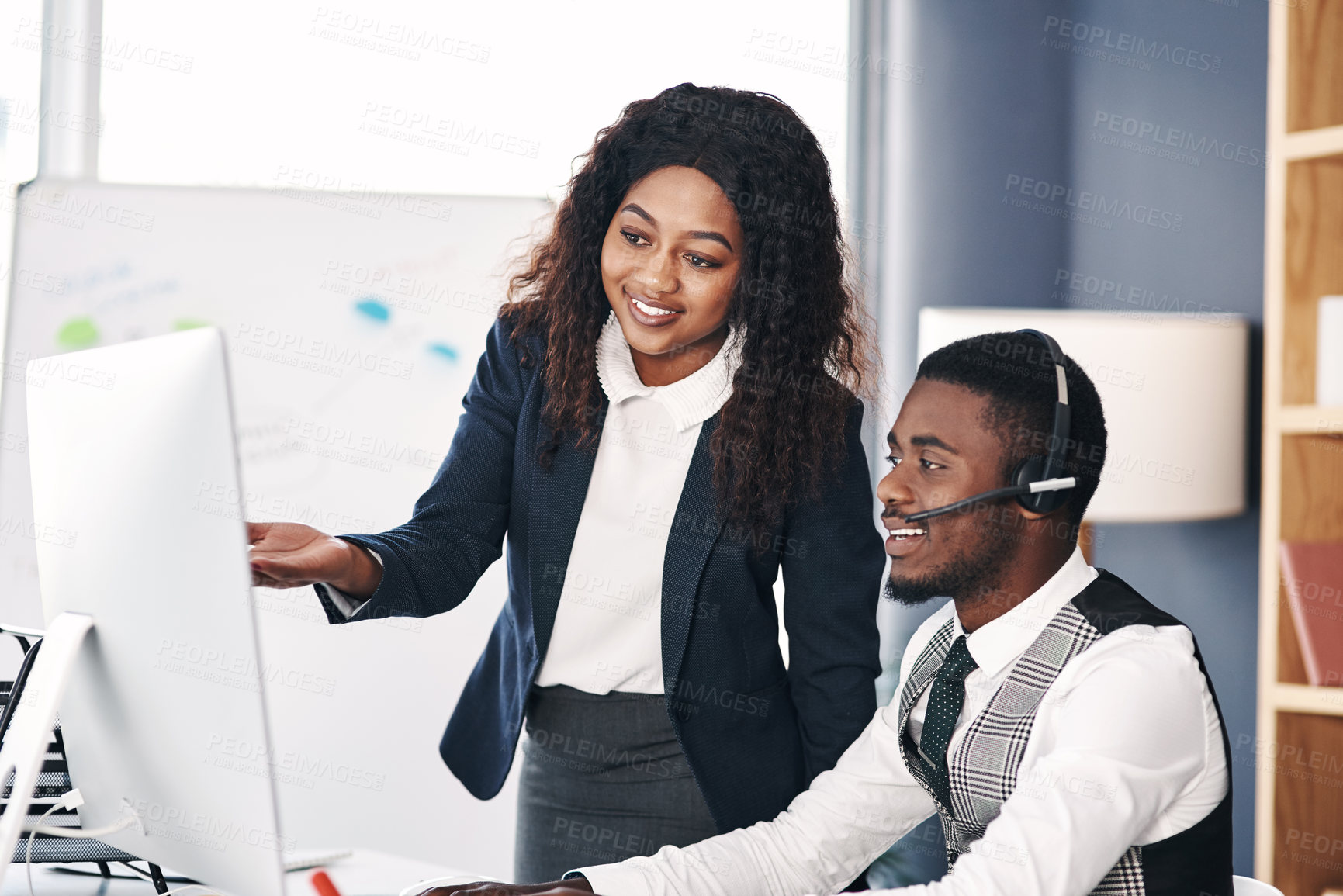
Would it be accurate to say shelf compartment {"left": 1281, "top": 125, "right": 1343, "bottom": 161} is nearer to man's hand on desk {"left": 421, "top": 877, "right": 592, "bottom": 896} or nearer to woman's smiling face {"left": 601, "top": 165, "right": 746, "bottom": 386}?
woman's smiling face {"left": 601, "top": 165, "right": 746, "bottom": 386}

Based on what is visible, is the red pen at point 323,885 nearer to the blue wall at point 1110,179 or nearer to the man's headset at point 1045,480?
the man's headset at point 1045,480

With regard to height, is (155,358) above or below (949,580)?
above

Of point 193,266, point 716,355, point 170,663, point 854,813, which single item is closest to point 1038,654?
point 854,813

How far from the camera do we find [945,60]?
301 cm

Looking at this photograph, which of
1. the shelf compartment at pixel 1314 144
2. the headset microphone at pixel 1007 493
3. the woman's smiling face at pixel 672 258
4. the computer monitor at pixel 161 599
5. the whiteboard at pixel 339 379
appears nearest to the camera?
the computer monitor at pixel 161 599

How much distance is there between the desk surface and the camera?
1.17 meters

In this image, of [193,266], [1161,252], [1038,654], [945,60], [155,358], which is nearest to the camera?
[155,358]

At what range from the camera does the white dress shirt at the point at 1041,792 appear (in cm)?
95

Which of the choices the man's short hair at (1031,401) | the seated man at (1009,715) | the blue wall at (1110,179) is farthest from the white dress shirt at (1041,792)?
the blue wall at (1110,179)

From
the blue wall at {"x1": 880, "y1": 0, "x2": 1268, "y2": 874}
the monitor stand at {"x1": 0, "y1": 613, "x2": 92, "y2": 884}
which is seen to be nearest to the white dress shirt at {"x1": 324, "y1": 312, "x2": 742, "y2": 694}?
the monitor stand at {"x1": 0, "y1": 613, "x2": 92, "y2": 884}

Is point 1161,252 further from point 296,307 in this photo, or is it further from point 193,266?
point 193,266

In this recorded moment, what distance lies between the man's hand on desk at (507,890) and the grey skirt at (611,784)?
38 centimetres

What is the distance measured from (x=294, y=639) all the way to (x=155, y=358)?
1.57 metres

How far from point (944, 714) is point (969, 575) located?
0.45 feet
